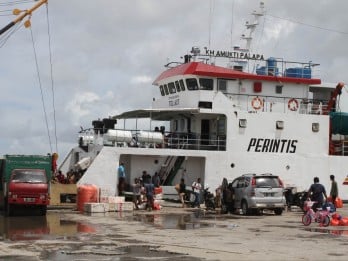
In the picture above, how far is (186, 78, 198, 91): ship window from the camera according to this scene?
29719 mm

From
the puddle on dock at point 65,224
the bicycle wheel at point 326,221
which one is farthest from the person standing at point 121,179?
the bicycle wheel at point 326,221

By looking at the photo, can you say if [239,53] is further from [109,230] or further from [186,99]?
[109,230]

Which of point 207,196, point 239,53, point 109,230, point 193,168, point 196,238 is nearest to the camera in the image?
point 196,238

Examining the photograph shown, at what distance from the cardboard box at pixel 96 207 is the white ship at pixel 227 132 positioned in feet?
11.6

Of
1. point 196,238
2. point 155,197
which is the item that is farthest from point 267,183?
point 196,238

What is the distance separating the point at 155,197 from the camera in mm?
26438

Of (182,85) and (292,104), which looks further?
(292,104)

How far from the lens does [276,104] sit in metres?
30.8

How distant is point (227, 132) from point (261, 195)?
21.2 ft

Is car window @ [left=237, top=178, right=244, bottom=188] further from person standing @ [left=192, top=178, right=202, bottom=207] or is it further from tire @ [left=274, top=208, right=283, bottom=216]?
person standing @ [left=192, top=178, right=202, bottom=207]

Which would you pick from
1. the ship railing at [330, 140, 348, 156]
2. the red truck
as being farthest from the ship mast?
the ship railing at [330, 140, 348, 156]

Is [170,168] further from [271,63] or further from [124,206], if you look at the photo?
[271,63]

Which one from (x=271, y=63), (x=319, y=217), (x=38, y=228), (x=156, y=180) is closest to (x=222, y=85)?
(x=271, y=63)

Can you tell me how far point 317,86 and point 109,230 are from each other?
2004 cm
